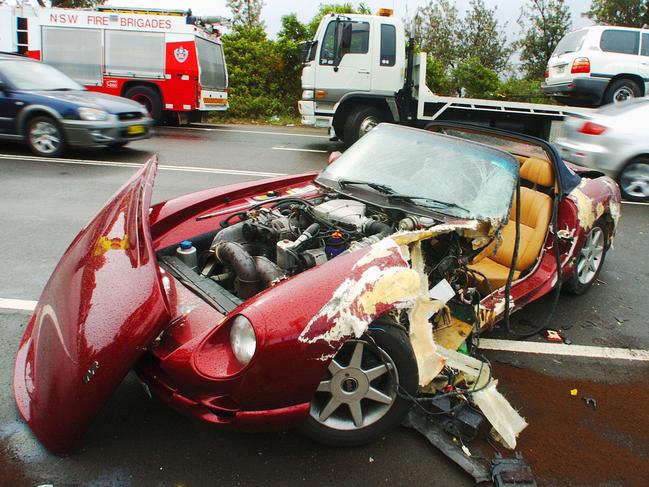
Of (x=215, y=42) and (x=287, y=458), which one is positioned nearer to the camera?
(x=287, y=458)

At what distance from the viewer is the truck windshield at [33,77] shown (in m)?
9.00

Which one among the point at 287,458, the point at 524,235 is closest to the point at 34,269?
the point at 287,458

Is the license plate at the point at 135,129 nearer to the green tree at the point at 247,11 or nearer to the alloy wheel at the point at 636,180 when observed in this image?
the alloy wheel at the point at 636,180

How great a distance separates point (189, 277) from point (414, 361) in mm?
1265

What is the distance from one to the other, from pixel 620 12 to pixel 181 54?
804 inches

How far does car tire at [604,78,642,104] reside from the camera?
1197cm

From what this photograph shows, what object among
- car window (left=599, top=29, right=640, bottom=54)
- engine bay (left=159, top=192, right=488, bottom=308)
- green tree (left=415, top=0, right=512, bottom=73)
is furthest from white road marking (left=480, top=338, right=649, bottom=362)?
green tree (left=415, top=0, right=512, bottom=73)

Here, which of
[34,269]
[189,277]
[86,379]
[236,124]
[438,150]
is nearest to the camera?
[86,379]

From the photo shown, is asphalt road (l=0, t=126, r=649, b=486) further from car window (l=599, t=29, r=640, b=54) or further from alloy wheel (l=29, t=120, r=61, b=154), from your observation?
car window (l=599, t=29, r=640, b=54)

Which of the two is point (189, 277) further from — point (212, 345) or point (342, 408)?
point (342, 408)

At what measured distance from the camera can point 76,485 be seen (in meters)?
2.32

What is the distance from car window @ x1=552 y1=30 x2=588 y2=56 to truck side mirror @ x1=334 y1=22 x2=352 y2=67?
5402mm

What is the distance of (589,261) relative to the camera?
4527mm

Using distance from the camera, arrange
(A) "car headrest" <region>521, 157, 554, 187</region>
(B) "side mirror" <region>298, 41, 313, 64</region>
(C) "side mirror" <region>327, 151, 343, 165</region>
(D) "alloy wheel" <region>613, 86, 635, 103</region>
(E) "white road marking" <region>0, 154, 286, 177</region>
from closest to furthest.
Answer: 1. (A) "car headrest" <region>521, 157, 554, 187</region>
2. (C) "side mirror" <region>327, 151, 343, 165</region>
3. (E) "white road marking" <region>0, 154, 286, 177</region>
4. (B) "side mirror" <region>298, 41, 313, 64</region>
5. (D) "alloy wheel" <region>613, 86, 635, 103</region>
